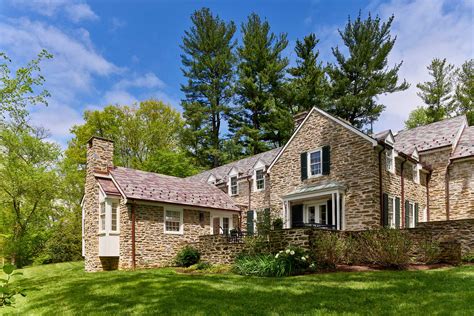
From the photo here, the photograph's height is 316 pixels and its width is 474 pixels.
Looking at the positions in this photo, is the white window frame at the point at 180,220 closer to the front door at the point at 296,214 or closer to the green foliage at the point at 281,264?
Answer: the front door at the point at 296,214

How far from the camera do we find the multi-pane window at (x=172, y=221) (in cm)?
1880

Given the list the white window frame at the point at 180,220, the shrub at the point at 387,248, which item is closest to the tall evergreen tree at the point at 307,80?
the white window frame at the point at 180,220

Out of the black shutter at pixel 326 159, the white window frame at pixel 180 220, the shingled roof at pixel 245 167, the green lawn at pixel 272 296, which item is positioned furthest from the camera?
the shingled roof at pixel 245 167

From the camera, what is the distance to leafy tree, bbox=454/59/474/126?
117ft

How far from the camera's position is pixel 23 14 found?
10.2m

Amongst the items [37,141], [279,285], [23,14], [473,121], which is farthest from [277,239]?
[473,121]

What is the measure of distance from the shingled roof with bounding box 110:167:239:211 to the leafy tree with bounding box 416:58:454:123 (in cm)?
2611

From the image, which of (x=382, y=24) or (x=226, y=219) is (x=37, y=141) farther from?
(x=382, y=24)

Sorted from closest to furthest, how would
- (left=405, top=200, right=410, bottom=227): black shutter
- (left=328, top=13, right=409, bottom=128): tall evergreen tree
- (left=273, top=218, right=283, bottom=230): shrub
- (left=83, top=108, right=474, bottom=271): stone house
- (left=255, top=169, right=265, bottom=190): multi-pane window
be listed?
(left=83, top=108, right=474, bottom=271): stone house → (left=405, top=200, right=410, bottom=227): black shutter → (left=273, top=218, right=283, bottom=230): shrub → (left=255, top=169, right=265, bottom=190): multi-pane window → (left=328, top=13, right=409, bottom=128): tall evergreen tree

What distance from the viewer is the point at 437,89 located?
38094 millimetres

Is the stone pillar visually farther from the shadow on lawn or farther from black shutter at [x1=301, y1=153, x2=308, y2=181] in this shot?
black shutter at [x1=301, y1=153, x2=308, y2=181]

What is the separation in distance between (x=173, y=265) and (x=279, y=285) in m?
9.93

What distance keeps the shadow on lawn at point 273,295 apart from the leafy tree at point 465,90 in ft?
101

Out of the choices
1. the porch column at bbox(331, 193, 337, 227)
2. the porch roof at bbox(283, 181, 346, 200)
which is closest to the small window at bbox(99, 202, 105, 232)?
the porch roof at bbox(283, 181, 346, 200)
